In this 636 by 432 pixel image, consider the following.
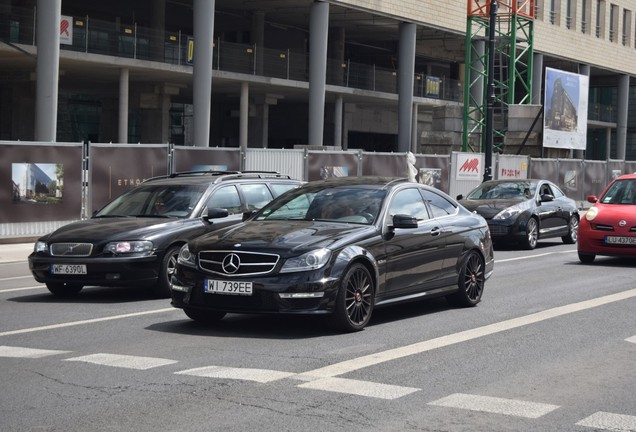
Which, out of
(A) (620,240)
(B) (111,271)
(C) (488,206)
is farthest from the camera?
(C) (488,206)

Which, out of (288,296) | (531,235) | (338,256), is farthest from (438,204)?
(531,235)

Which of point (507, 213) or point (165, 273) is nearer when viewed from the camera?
point (165, 273)

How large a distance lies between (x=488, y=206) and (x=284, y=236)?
1387 cm

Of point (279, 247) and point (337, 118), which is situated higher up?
point (337, 118)

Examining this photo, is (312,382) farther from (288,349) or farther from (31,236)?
(31,236)

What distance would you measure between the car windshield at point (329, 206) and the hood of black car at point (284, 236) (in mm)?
246

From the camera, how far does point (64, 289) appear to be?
44.7 feet

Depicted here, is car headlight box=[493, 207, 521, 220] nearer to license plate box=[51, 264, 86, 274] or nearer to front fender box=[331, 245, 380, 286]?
license plate box=[51, 264, 86, 274]

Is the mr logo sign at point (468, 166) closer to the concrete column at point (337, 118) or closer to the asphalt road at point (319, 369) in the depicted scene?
the concrete column at point (337, 118)

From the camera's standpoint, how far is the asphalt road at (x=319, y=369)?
6.62 m

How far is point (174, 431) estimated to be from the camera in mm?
6234

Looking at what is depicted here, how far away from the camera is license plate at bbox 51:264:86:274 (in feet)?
41.8

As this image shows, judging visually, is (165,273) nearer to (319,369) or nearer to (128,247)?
(128,247)

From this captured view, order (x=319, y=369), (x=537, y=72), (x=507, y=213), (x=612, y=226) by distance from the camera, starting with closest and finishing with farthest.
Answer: (x=319, y=369)
(x=612, y=226)
(x=507, y=213)
(x=537, y=72)
